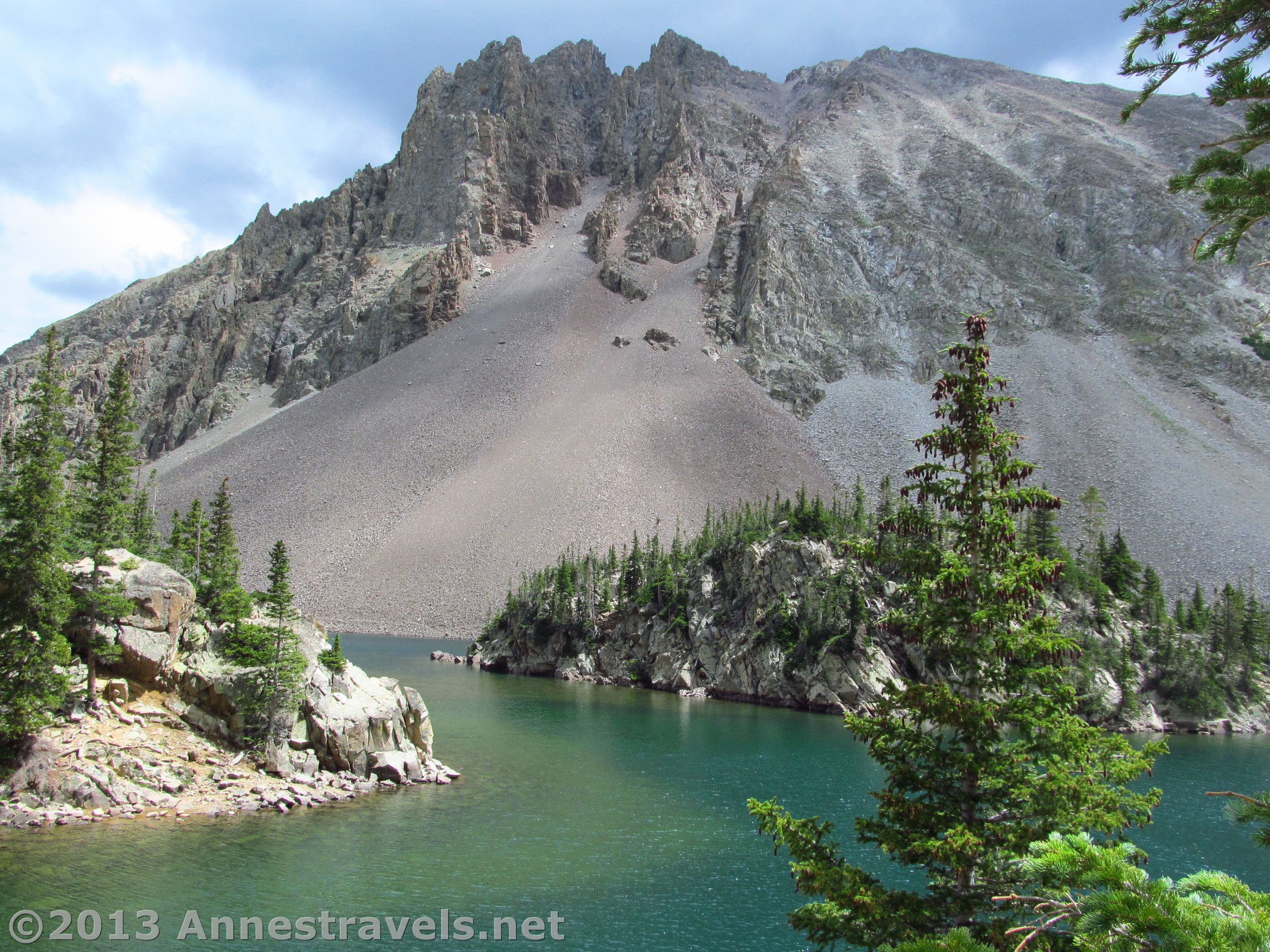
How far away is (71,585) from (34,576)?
2.37m

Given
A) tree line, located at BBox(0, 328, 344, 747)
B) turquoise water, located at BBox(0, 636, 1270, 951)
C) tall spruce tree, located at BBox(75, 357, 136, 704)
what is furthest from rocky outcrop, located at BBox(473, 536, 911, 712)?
tall spruce tree, located at BBox(75, 357, 136, 704)

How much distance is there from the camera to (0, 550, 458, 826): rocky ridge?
2553 centimetres

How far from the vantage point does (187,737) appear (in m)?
29.8

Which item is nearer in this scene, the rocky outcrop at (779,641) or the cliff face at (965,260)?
the rocky outcrop at (779,641)

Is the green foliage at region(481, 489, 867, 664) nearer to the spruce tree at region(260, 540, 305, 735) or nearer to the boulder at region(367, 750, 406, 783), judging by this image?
the boulder at region(367, 750, 406, 783)

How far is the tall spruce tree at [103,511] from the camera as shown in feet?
92.2

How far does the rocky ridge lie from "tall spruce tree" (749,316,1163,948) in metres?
25.6

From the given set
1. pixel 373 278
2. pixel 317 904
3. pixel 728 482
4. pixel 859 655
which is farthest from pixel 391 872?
pixel 373 278

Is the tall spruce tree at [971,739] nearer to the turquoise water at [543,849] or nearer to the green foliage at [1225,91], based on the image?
the green foliage at [1225,91]

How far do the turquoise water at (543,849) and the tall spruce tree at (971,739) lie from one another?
1243 centimetres

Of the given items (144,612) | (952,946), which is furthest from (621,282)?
(952,946)

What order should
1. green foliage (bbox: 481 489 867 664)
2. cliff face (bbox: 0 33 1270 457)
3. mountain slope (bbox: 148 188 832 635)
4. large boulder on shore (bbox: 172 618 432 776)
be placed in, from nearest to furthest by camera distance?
large boulder on shore (bbox: 172 618 432 776), green foliage (bbox: 481 489 867 664), mountain slope (bbox: 148 188 832 635), cliff face (bbox: 0 33 1270 457)

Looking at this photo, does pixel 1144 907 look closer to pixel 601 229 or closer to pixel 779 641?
pixel 779 641

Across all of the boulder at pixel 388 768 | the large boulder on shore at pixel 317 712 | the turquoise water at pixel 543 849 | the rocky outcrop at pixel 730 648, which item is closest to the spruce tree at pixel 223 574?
the large boulder on shore at pixel 317 712
